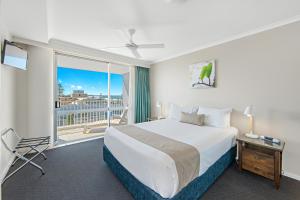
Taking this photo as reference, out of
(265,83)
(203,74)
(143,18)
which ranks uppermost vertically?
(143,18)

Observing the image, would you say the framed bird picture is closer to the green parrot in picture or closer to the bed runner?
the green parrot in picture

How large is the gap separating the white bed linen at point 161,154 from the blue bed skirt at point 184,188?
0.24 ft

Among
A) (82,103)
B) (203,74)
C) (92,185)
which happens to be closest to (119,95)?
(82,103)

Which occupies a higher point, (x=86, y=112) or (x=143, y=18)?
(x=143, y=18)

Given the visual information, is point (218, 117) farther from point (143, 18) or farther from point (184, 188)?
point (143, 18)

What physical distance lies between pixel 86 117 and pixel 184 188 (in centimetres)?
456

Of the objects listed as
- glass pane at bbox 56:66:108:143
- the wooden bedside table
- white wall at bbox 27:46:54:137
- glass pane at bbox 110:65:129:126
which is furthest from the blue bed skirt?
glass pane at bbox 110:65:129:126

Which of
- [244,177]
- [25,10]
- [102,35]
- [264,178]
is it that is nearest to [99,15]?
[102,35]

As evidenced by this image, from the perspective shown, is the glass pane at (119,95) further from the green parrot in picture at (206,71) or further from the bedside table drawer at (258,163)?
the bedside table drawer at (258,163)

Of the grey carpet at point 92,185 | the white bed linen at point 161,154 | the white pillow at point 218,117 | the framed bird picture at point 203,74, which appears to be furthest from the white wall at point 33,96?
the white pillow at point 218,117

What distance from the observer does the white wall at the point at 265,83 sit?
228 centimetres

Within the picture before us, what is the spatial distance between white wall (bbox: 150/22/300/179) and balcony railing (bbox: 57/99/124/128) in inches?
132

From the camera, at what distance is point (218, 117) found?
114 inches

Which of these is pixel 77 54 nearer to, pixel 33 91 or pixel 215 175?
pixel 33 91
